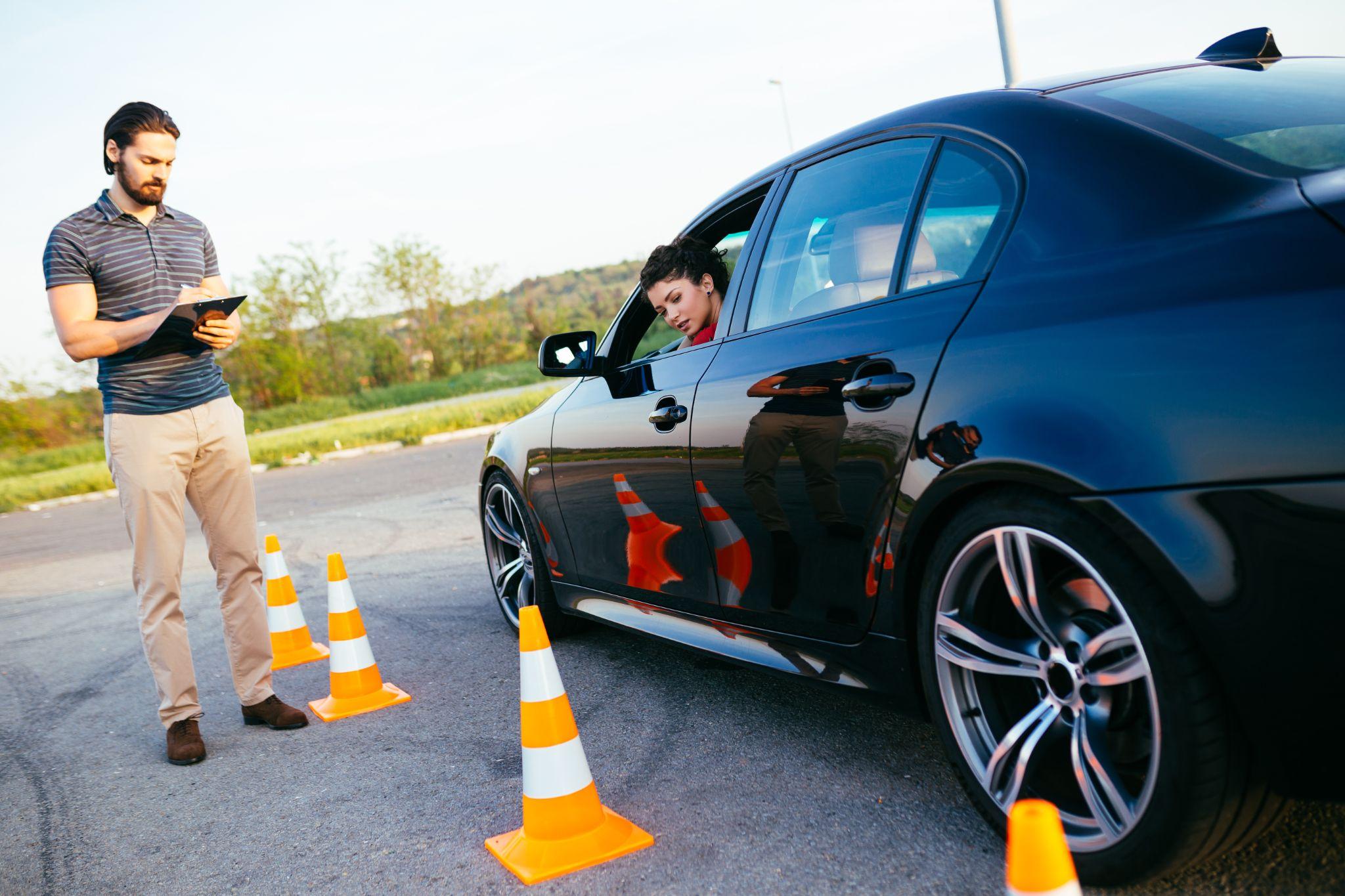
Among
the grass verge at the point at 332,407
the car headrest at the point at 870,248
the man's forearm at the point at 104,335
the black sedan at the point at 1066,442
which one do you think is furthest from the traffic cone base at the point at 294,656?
the grass verge at the point at 332,407

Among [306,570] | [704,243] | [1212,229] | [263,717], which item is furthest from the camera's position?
[306,570]

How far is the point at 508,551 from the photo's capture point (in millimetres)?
5090

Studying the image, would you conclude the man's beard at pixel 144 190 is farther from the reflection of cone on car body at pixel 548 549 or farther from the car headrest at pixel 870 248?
the car headrest at pixel 870 248

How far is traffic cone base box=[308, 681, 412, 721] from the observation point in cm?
428

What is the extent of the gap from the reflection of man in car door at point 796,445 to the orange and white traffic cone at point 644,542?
0.56 m

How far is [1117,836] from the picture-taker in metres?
2.02

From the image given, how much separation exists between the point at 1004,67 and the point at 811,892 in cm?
799

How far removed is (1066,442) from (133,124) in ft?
11.7

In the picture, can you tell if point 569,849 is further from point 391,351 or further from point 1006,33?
point 391,351

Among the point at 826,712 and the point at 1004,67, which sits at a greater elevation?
the point at 1004,67

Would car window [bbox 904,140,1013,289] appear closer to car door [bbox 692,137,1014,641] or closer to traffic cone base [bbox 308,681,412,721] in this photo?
car door [bbox 692,137,1014,641]

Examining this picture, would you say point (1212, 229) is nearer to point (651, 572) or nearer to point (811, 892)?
point (811, 892)

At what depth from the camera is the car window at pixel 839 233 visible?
2732 millimetres

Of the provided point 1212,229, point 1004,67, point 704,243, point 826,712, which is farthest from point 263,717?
point 1004,67
